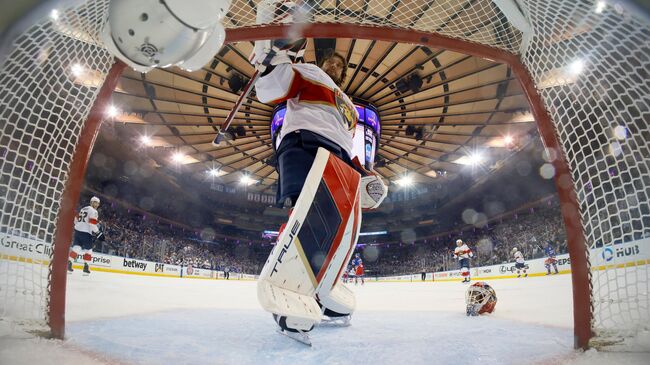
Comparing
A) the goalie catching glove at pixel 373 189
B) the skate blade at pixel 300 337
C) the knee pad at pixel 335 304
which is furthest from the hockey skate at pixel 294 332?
the goalie catching glove at pixel 373 189

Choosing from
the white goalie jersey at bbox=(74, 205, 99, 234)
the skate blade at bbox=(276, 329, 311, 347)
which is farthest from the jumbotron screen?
the skate blade at bbox=(276, 329, 311, 347)

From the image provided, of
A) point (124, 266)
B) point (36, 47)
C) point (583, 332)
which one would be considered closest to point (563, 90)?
point (583, 332)

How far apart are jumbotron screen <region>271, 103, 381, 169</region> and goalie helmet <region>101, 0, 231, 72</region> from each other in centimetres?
583

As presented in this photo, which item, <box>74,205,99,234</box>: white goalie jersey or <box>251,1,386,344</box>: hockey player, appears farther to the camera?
<box>74,205,99,234</box>: white goalie jersey

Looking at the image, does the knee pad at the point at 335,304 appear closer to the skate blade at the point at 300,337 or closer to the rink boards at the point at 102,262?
the skate blade at the point at 300,337

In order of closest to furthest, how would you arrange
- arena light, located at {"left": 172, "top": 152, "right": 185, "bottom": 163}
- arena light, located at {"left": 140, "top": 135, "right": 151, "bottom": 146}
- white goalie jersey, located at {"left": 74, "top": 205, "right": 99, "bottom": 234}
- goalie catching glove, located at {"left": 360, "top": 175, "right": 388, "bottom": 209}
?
goalie catching glove, located at {"left": 360, "top": 175, "right": 388, "bottom": 209} < white goalie jersey, located at {"left": 74, "top": 205, "right": 99, "bottom": 234} < arena light, located at {"left": 140, "top": 135, "right": 151, "bottom": 146} < arena light, located at {"left": 172, "top": 152, "right": 185, "bottom": 163}

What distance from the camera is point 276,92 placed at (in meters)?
1.97

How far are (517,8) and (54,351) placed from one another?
2363mm

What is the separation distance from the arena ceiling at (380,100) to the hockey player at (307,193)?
418 cm

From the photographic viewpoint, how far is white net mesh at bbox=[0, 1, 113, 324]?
140cm

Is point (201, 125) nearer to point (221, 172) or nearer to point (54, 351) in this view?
point (221, 172)

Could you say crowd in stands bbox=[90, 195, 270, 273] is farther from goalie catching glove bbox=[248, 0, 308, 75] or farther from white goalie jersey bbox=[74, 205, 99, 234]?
goalie catching glove bbox=[248, 0, 308, 75]

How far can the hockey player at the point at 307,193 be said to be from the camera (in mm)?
1559

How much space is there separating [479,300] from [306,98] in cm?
199
